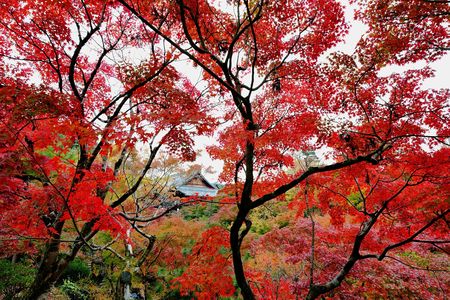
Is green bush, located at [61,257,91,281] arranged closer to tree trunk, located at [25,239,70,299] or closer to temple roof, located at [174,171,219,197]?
tree trunk, located at [25,239,70,299]

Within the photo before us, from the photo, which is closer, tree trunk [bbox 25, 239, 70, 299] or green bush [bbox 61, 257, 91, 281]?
tree trunk [bbox 25, 239, 70, 299]

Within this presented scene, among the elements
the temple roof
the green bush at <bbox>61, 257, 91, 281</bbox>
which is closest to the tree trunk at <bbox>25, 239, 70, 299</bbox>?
the green bush at <bbox>61, 257, 91, 281</bbox>

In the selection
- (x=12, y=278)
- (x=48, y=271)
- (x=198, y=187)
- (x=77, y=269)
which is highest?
(x=198, y=187)

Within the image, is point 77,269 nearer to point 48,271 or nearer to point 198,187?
point 48,271

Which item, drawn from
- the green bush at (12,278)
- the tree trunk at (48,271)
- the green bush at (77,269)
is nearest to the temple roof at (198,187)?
the green bush at (77,269)

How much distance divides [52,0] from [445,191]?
844 centimetres

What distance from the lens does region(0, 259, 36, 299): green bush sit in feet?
29.0

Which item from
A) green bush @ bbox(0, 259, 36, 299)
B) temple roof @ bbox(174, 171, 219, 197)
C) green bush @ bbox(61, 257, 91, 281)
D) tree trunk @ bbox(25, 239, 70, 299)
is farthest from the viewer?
temple roof @ bbox(174, 171, 219, 197)

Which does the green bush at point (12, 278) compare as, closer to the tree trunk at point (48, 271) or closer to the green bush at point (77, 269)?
the green bush at point (77, 269)

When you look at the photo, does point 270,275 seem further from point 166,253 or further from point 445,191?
point 445,191

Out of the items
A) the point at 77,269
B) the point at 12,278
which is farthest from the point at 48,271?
the point at 77,269

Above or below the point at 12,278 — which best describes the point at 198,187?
above

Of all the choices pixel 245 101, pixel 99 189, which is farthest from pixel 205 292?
pixel 245 101

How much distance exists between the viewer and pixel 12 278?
8.86 m
